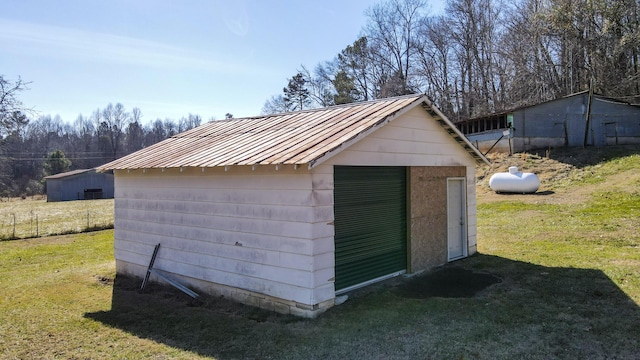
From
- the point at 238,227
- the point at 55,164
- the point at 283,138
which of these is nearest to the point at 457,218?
the point at 283,138

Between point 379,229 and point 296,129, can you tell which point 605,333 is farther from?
point 296,129

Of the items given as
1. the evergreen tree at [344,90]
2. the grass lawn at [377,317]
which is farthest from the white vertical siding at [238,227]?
the evergreen tree at [344,90]

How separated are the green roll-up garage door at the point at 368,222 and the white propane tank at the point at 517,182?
44.3 ft

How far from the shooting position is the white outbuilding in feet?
21.5

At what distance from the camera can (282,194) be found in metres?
6.71

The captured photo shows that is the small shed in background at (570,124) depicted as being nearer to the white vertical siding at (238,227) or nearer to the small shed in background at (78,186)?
the white vertical siding at (238,227)

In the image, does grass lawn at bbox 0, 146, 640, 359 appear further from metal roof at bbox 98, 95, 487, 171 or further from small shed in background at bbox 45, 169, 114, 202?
small shed in background at bbox 45, 169, 114, 202

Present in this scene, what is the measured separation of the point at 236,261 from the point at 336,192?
2175 millimetres

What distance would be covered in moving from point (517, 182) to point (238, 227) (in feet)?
54.4

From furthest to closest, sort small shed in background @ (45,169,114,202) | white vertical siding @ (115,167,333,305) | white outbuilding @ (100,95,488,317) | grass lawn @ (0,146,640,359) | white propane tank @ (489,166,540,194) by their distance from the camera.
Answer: small shed in background @ (45,169,114,202)
white propane tank @ (489,166,540,194)
white outbuilding @ (100,95,488,317)
white vertical siding @ (115,167,333,305)
grass lawn @ (0,146,640,359)

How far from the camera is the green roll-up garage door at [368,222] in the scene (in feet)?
23.9

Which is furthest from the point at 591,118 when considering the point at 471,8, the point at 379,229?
the point at 379,229

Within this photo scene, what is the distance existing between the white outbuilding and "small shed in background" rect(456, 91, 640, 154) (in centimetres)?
1683

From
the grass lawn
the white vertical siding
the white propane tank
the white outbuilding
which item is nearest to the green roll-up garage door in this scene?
the white outbuilding
